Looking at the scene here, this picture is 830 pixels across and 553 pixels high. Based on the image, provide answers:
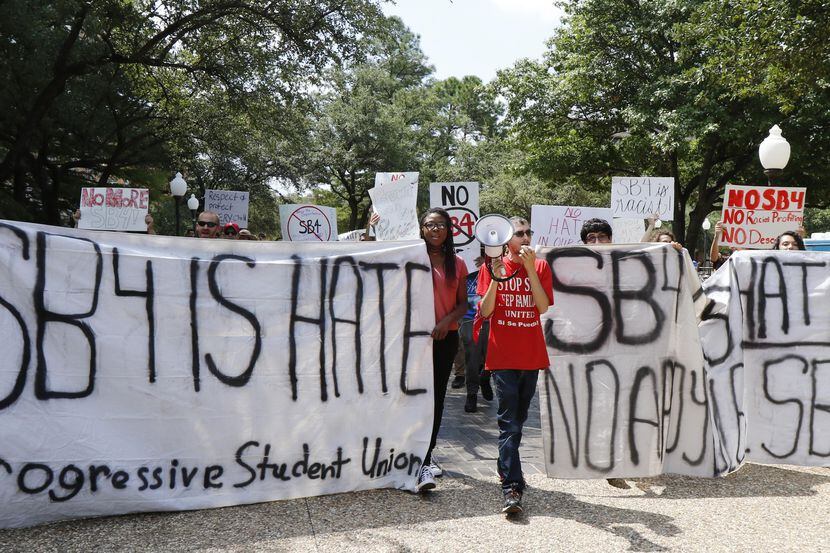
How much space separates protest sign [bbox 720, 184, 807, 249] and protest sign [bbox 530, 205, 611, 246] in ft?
9.38

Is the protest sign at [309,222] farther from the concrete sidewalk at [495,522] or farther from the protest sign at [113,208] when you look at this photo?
the concrete sidewalk at [495,522]

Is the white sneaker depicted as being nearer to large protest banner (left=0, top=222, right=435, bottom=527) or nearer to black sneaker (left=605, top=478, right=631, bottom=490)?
large protest banner (left=0, top=222, right=435, bottom=527)

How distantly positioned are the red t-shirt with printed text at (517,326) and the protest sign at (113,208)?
7.47 metres

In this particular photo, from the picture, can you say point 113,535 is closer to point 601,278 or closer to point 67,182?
point 601,278

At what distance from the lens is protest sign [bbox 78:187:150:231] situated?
33.7 feet

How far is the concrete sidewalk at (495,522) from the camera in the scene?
356cm

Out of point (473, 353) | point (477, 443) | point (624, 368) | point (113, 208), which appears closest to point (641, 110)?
point (113, 208)

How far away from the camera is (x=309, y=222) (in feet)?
38.7

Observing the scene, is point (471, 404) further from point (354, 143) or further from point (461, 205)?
point (354, 143)

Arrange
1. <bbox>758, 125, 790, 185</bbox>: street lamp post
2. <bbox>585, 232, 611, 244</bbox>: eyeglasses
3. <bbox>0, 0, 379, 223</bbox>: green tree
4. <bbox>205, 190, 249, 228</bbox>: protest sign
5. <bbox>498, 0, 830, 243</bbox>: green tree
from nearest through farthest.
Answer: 1. <bbox>585, 232, 611, 244</bbox>: eyeglasses
2. <bbox>758, 125, 790, 185</bbox>: street lamp post
3. <bbox>0, 0, 379, 223</bbox>: green tree
4. <bbox>205, 190, 249, 228</bbox>: protest sign
5. <bbox>498, 0, 830, 243</bbox>: green tree

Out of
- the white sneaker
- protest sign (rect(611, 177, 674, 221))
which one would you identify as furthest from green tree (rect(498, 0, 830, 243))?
the white sneaker

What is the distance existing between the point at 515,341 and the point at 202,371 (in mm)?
1786

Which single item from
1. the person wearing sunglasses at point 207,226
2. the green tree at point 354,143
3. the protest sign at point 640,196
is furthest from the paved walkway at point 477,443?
the green tree at point 354,143

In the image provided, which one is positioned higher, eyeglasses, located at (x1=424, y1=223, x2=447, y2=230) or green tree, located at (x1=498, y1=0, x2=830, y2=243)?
green tree, located at (x1=498, y1=0, x2=830, y2=243)
